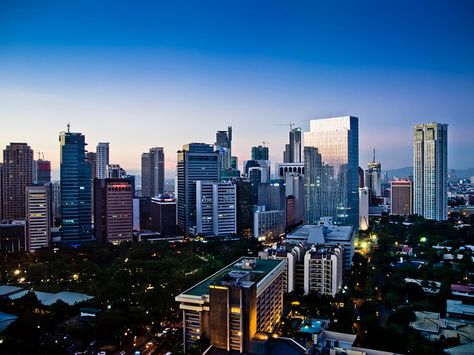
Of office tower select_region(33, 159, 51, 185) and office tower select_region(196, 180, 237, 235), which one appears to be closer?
office tower select_region(196, 180, 237, 235)

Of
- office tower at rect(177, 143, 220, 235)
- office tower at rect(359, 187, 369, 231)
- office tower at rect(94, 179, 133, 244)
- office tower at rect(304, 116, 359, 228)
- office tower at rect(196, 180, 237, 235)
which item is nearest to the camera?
office tower at rect(94, 179, 133, 244)

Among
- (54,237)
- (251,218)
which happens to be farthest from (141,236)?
(251,218)

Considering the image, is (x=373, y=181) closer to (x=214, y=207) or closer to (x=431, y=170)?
(x=431, y=170)

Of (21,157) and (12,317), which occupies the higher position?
(21,157)

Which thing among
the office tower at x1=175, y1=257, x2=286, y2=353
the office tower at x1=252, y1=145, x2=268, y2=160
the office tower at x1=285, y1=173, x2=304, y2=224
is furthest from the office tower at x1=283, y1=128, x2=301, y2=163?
the office tower at x1=175, y1=257, x2=286, y2=353

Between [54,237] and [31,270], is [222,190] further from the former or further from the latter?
[31,270]

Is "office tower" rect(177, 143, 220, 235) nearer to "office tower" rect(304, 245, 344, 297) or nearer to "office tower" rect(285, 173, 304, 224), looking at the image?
"office tower" rect(285, 173, 304, 224)

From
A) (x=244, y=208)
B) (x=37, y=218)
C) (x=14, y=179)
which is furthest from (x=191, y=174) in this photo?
(x=14, y=179)
